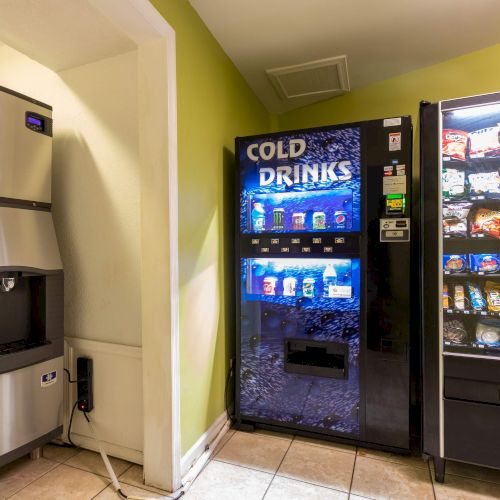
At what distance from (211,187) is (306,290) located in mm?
819

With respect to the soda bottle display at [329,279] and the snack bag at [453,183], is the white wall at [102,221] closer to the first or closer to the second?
the soda bottle display at [329,279]

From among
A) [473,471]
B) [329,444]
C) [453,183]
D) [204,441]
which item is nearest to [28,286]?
[204,441]

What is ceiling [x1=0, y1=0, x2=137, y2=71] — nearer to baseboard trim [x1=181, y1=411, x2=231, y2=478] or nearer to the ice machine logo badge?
the ice machine logo badge

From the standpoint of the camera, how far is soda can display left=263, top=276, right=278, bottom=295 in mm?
2002

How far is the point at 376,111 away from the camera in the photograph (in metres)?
2.53

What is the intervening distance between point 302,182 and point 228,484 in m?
1.59

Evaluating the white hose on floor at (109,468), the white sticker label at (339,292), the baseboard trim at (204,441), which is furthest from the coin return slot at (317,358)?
the white hose on floor at (109,468)

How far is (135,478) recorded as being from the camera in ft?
5.35

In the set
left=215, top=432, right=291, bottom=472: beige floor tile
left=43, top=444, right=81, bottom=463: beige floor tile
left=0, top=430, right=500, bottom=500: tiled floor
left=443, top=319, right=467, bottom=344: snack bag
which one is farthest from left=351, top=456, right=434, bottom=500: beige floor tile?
left=43, top=444, right=81, bottom=463: beige floor tile

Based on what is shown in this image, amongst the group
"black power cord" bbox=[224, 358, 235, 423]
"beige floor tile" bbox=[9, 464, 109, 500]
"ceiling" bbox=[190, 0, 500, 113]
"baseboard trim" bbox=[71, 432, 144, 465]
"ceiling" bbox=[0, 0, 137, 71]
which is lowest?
"beige floor tile" bbox=[9, 464, 109, 500]

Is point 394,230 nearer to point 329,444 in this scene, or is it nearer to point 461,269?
point 461,269

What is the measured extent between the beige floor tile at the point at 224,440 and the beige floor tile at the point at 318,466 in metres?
0.36

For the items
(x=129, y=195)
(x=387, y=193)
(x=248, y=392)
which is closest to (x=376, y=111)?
(x=387, y=193)

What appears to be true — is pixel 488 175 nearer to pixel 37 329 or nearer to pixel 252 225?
pixel 252 225
